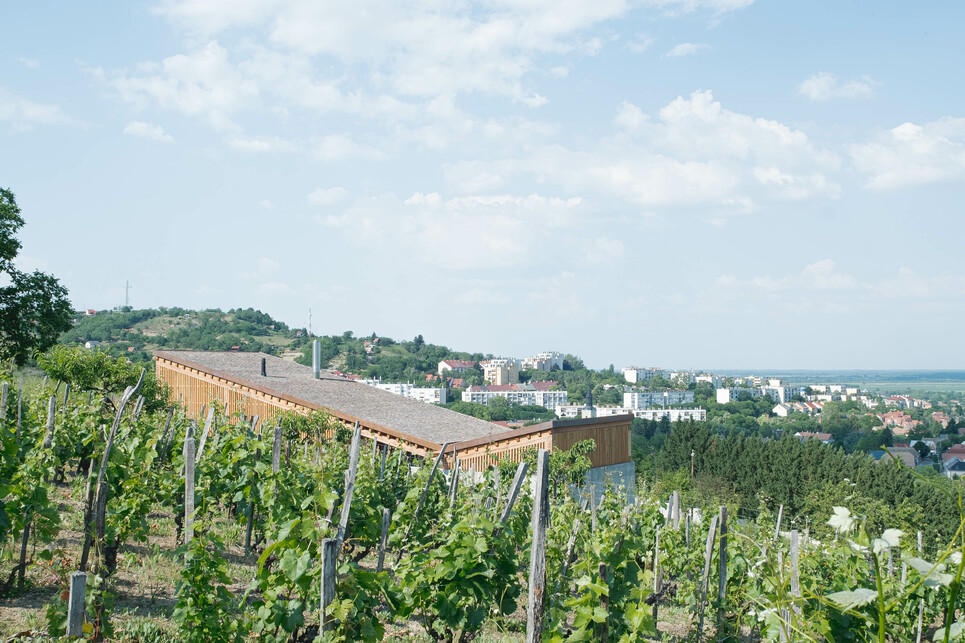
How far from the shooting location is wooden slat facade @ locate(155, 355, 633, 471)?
14281 mm

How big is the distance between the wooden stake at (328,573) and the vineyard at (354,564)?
0.01 m

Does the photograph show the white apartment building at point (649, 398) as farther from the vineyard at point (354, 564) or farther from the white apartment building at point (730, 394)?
the vineyard at point (354, 564)

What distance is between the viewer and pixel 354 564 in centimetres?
579

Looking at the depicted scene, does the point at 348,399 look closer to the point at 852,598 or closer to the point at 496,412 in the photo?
the point at 852,598

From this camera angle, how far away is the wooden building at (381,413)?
1440 cm

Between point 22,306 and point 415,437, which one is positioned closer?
point 415,437

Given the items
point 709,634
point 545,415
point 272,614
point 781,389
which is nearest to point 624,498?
point 709,634

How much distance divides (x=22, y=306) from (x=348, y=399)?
340 inches

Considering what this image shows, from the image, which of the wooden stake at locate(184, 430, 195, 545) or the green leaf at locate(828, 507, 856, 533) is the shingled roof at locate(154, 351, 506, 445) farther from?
the green leaf at locate(828, 507, 856, 533)

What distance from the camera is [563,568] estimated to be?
19.0 feet

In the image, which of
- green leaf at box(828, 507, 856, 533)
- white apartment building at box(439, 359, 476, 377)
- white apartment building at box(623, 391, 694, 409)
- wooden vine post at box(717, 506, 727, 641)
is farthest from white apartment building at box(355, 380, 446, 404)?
green leaf at box(828, 507, 856, 533)

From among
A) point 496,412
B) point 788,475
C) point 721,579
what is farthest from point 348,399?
point 496,412

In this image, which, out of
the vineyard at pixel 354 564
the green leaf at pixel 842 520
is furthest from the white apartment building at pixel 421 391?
the green leaf at pixel 842 520

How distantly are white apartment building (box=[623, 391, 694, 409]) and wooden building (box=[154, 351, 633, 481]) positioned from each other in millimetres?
107722
